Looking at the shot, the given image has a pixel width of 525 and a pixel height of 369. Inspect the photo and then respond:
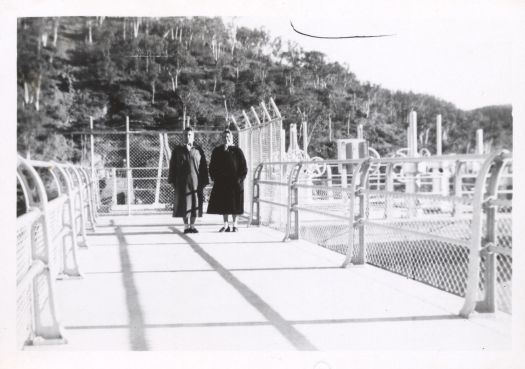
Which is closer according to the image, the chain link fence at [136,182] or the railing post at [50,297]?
the railing post at [50,297]

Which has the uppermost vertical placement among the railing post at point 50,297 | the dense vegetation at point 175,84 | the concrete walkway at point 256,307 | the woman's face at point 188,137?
the dense vegetation at point 175,84

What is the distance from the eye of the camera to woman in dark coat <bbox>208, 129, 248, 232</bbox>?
8.68 m

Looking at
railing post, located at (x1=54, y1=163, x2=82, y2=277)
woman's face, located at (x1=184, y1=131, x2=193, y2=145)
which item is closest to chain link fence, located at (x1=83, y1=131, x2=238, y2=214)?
woman's face, located at (x1=184, y1=131, x2=193, y2=145)

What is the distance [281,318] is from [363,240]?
2005 mm

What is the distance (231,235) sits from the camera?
8328 mm

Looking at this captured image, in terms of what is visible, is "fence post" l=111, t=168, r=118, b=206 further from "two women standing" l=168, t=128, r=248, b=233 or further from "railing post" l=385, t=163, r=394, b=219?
"railing post" l=385, t=163, r=394, b=219

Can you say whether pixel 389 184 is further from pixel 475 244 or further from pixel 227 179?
pixel 475 244

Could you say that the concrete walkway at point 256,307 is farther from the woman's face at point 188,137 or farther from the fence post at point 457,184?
the fence post at point 457,184

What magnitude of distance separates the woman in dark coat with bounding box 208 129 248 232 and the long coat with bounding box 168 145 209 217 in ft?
0.57

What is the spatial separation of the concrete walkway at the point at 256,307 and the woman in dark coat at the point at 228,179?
228 centimetres

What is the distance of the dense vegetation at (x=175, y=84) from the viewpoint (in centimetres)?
836

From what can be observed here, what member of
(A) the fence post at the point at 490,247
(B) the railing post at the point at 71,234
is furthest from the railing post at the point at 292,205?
(A) the fence post at the point at 490,247

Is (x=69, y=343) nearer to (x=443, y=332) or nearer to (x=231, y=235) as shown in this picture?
(x=443, y=332)

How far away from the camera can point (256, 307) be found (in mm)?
4043
